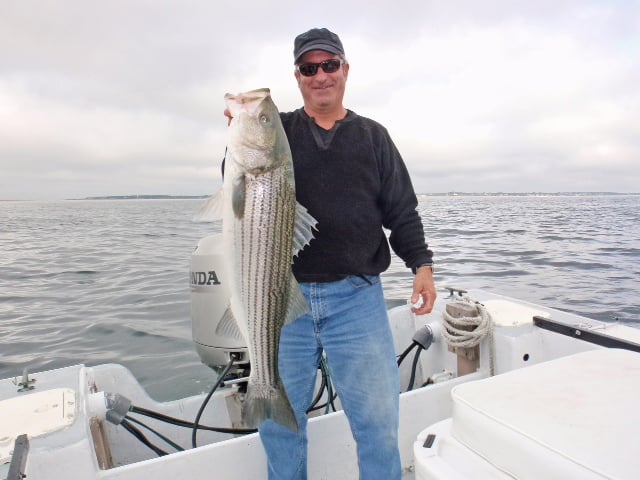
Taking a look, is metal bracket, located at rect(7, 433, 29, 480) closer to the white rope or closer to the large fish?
the large fish

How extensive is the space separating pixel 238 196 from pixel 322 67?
1069mm

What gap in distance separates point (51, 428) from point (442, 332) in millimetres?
3394

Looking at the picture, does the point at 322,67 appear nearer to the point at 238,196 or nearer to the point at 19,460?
the point at 238,196

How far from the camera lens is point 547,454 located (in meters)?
1.97

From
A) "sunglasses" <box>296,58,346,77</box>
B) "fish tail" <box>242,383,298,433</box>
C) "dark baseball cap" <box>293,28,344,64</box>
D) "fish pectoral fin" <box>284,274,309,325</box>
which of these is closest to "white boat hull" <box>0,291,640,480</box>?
"fish tail" <box>242,383,298,433</box>

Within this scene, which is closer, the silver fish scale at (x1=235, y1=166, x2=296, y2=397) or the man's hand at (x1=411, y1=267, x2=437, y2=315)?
the silver fish scale at (x1=235, y1=166, x2=296, y2=397)

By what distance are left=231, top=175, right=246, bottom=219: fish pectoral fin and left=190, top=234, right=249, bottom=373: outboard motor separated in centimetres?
182

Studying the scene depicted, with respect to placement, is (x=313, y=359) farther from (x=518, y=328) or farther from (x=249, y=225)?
(x=518, y=328)

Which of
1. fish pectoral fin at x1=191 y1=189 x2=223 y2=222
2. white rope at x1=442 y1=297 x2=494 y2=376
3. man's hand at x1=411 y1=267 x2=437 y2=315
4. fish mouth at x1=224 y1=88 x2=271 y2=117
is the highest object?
fish mouth at x1=224 y1=88 x2=271 y2=117

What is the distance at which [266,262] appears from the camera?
2621 mm

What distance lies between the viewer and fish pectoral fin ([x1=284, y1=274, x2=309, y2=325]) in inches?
108

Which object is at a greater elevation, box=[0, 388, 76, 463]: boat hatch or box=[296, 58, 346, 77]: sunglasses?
box=[296, 58, 346, 77]: sunglasses

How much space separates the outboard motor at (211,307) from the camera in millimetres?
4316

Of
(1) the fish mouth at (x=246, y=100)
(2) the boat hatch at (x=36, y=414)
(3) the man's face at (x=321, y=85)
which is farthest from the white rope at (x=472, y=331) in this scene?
(2) the boat hatch at (x=36, y=414)
